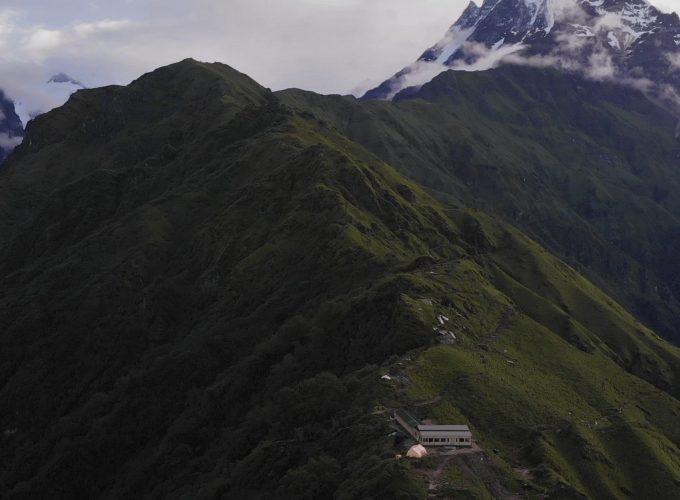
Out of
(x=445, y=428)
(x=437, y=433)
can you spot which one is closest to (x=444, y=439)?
(x=445, y=428)

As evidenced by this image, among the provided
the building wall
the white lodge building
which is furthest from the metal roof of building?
the building wall

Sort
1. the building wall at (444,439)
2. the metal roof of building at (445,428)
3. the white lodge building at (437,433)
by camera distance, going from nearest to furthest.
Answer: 1. the building wall at (444,439)
2. the white lodge building at (437,433)
3. the metal roof of building at (445,428)

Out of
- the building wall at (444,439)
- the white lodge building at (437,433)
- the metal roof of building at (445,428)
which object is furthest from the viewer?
the metal roof of building at (445,428)

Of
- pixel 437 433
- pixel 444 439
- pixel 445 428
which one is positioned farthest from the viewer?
pixel 445 428

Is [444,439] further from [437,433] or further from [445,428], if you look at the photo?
[437,433]

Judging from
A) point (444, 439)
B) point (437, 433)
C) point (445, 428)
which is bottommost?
point (444, 439)

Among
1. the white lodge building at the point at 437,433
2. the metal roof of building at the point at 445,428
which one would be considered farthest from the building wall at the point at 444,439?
the metal roof of building at the point at 445,428

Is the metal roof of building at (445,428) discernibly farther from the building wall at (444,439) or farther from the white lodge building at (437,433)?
the building wall at (444,439)

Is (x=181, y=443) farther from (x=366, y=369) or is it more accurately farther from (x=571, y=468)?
(x=571, y=468)

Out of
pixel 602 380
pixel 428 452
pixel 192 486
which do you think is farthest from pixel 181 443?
pixel 602 380
